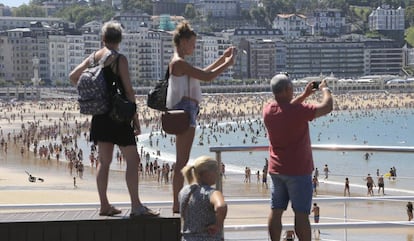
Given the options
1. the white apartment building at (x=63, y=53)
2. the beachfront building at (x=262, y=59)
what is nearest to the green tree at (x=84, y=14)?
the beachfront building at (x=262, y=59)

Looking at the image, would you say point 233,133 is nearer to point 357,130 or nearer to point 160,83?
point 357,130

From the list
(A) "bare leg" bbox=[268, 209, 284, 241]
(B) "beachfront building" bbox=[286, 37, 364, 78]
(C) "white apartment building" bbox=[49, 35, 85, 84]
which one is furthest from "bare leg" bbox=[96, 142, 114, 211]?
(B) "beachfront building" bbox=[286, 37, 364, 78]

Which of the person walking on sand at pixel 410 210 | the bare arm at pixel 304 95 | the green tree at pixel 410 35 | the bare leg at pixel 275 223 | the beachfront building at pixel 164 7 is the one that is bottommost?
the person walking on sand at pixel 410 210

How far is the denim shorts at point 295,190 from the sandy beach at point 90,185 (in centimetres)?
138

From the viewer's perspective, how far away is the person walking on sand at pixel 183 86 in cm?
528

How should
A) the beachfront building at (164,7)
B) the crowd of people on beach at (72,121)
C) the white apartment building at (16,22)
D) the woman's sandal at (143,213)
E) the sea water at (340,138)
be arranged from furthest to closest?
the beachfront building at (164,7) → the white apartment building at (16,22) → the crowd of people on beach at (72,121) → the sea water at (340,138) → the woman's sandal at (143,213)

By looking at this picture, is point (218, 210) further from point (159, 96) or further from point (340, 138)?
point (340, 138)

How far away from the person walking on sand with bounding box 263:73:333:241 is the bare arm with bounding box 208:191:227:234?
0.69 m

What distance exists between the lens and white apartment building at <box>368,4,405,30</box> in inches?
6417

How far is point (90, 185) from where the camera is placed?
974 inches

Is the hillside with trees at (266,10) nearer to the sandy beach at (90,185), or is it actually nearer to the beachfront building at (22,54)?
the beachfront building at (22,54)

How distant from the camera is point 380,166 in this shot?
2769 cm

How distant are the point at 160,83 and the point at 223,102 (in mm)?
85626

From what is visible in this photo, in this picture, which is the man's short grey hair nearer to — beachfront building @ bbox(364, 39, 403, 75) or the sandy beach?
the sandy beach
